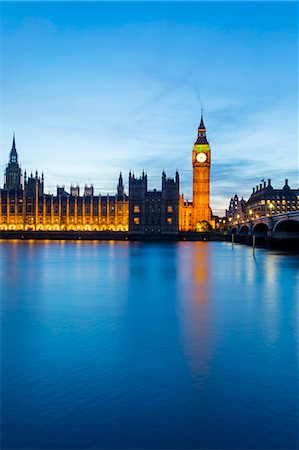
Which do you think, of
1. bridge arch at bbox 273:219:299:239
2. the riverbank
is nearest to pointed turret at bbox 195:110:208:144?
the riverbank

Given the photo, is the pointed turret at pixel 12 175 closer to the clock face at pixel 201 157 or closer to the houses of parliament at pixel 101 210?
the houses of parliament at pixel 101 210

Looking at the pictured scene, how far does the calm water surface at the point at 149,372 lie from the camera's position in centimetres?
639

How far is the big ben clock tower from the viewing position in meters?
128

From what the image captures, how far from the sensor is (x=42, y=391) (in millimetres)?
7918

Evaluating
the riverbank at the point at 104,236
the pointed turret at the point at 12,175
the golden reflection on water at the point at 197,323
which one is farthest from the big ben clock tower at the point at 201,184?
the golden reflection on water at the point at 197,323

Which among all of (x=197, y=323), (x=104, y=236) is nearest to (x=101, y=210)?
(x=104, y=236)

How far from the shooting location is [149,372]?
9.05 m

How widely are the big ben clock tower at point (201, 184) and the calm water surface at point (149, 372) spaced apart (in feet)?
356

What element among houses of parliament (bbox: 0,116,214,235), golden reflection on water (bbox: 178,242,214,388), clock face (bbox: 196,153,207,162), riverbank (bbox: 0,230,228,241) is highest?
clock face (bbox: 196,153,207,162)

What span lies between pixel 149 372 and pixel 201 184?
123245 millimetres

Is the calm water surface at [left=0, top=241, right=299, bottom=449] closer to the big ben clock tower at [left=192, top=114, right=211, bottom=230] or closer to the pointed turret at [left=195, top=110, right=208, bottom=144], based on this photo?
the big ben clock tower at [left=192, top=114, right=211, bottom=230]

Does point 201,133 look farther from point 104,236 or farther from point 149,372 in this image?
point 149,372

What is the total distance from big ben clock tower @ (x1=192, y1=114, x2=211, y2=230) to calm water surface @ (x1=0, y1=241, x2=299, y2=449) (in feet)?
356

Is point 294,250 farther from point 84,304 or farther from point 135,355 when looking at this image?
point 135,355
